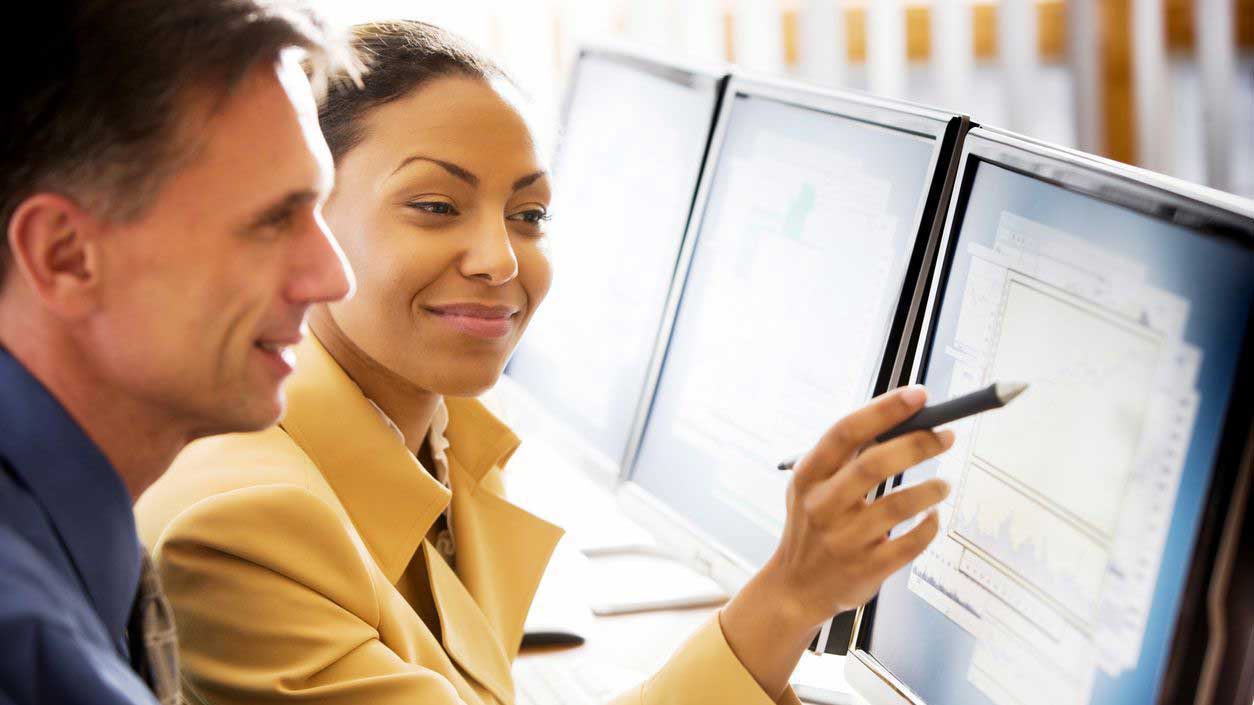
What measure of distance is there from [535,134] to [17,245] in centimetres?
52

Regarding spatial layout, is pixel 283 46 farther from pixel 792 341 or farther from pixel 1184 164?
pixel 1184 164

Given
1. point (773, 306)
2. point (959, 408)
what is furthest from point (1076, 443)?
point (773, 306)

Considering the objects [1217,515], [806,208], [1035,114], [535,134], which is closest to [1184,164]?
[1035,114]

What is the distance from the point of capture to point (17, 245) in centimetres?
74

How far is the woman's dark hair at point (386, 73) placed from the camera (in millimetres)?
1146

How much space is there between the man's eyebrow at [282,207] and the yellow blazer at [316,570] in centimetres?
24

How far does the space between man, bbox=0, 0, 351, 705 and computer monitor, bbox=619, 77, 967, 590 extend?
53cm

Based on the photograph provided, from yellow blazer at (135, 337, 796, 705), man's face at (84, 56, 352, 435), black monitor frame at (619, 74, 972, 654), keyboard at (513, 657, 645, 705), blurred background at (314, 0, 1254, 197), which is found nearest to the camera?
man's face at (84, 56, 352, 435)

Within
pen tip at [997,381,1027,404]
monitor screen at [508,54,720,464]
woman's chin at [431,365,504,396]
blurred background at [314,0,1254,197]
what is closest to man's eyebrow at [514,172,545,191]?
woman's chin at [431,365,504,396]

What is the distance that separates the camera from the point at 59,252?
0.75 meters

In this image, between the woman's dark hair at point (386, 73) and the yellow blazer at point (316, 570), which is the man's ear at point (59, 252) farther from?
the woman's dark hair at point (386, 73)

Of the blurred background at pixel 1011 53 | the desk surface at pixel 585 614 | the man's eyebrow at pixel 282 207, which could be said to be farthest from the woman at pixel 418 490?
the blurred background at pixel 1011 53

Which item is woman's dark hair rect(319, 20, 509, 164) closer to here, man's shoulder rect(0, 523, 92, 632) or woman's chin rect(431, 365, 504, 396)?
woman's chin rect(431, 365, 504, 396)

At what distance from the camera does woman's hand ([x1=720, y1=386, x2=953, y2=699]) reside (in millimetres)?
875
